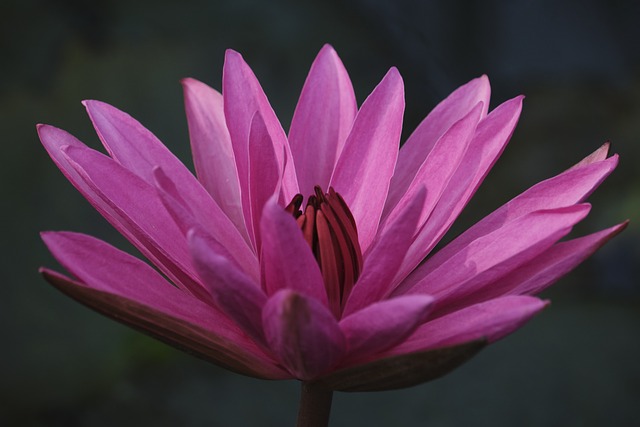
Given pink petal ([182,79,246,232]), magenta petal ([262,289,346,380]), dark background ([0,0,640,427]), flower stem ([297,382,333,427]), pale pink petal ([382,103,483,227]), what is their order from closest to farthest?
magenta petal ([262,289,346,380]) < flower stem ([297,382,333,427]) < pale pink petal ([382,103,483,227]) < pink petal ([182,79,246,232]) < dark background ([0,0,640,427])

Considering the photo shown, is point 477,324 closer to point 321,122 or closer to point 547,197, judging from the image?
point 547,197

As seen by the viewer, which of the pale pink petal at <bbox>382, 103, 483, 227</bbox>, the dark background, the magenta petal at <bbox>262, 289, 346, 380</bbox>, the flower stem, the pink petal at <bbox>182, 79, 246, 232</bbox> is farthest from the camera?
the dark background

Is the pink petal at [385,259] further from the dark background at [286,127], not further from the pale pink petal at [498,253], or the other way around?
the dark background at [286,127]

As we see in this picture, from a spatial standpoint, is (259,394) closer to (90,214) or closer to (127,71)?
(90,214)

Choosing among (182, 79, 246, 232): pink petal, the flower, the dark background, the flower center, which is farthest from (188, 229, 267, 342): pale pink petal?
the dark background

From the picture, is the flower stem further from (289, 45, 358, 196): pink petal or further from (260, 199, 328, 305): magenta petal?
(289, 45, 358, 196): pink petal

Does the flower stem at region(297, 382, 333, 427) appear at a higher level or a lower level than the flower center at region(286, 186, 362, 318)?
lower
